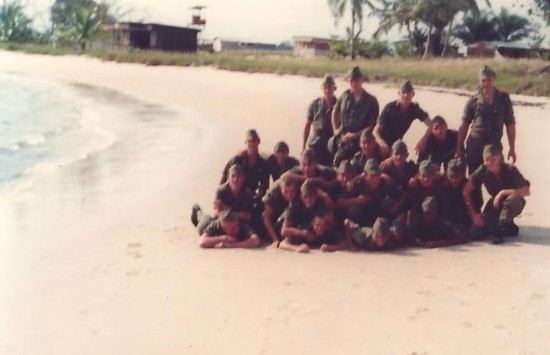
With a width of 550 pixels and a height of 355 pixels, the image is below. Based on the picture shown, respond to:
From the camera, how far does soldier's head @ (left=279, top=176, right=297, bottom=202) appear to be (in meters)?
6.07

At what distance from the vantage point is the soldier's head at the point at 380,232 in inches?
235

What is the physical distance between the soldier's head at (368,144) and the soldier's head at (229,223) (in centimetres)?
136

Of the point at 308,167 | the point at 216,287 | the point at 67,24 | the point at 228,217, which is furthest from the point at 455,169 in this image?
the point at 67,24

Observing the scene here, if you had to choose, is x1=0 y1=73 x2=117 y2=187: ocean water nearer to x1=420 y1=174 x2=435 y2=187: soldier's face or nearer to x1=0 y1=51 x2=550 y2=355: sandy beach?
x1=0 y1=51 x2=550 y2=355: sandy beach

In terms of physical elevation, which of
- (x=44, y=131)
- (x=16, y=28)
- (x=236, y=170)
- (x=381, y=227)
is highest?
(x=16, y=28)

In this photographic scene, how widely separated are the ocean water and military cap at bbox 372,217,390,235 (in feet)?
20.2

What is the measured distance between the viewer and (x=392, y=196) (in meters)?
6.25

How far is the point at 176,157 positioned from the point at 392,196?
19.3 feet

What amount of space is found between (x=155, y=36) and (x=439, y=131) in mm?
38106

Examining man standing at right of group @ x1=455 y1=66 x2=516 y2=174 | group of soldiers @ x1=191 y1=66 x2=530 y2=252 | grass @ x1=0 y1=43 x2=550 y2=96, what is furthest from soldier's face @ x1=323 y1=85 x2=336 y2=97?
grass @ x1=0 y1=43 x2=550 y2=96

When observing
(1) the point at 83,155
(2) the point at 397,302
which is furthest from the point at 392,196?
(1) the point at 83,155

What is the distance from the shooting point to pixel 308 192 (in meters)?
6.02

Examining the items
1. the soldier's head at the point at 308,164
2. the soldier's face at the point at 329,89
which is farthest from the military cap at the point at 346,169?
the soldier's face at the point at 329,89

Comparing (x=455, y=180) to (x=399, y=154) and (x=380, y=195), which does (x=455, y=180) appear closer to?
(x=399, y=154)
